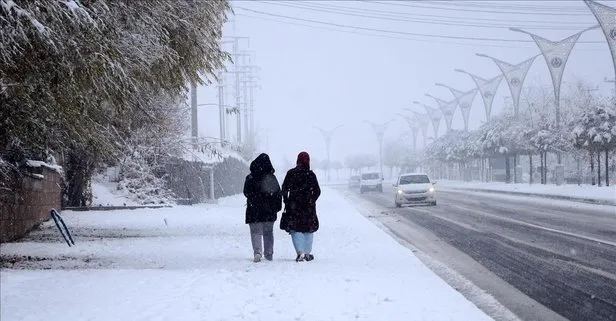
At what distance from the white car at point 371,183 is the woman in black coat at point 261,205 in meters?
41.2

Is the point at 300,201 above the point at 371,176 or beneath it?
above

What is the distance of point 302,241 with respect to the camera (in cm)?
1060

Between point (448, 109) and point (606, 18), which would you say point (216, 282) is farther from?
point (448, 109)

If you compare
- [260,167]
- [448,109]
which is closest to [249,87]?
[448,109]

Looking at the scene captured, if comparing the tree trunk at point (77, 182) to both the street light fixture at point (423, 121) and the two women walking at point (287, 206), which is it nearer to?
the two women walking at point (287, 206)

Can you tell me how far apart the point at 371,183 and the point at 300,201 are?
41663 millimetres

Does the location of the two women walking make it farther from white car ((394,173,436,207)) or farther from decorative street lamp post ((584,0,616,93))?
decorative street lamp post ((584,0,616,93))

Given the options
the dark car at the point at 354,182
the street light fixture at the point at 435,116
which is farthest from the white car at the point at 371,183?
the street light fixture at the point at 435,116

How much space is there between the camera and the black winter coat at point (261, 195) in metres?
10.5

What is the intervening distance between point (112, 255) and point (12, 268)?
91.3 inches

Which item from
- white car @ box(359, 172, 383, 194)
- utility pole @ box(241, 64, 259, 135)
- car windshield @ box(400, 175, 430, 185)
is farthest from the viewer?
utility pole @ box(241, 64, 259, 135)

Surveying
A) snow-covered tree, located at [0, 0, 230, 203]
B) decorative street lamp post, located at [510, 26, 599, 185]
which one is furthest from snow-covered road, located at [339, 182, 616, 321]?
decorative street lamp post, located at [510, 26, 599, 185]

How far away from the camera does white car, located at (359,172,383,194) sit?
51906 millimetres

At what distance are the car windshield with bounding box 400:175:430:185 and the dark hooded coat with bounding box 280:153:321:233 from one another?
19.9 meters
